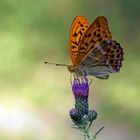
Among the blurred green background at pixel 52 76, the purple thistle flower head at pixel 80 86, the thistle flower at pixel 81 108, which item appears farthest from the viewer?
the blurred green background at pixel 52 76

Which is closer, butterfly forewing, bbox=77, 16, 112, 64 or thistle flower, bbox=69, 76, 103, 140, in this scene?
thistle flower, bbox=69, 76, 103, 140

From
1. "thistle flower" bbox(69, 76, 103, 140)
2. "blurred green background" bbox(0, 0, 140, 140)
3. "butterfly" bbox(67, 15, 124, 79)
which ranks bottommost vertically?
"thistle flower" bbox(69, 76, 103, 140)

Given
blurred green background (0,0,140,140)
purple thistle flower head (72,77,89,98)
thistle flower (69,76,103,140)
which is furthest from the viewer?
blurred green background (0,0,140,140)

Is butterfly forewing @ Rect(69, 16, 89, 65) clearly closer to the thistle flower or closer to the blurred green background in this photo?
the thistle flower

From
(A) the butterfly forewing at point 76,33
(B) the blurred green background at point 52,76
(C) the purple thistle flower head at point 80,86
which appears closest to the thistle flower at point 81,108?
(C) the purple thistle flower head at point 80,86

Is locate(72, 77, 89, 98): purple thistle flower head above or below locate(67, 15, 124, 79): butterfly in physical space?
below

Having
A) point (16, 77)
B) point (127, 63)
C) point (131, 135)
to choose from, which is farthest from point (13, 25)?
point (131, 135)

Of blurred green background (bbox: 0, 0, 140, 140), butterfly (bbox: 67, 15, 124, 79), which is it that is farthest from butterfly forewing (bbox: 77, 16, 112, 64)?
blurred green background (bbox: 0, 0, 140, 140)

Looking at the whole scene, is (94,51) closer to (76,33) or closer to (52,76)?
(76,33)

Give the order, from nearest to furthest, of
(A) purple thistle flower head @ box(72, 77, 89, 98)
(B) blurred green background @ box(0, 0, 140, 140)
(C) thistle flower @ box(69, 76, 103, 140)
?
(C) thistle flower @ box(69, 76, 103, 140)
(A) purple thistle flower head @ box(72, 77, 89, 98)
(B) blurred green background @ box(0, 0, 140, 140)

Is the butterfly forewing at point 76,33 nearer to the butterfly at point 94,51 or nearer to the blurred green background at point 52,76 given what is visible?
the butterfly at point 94,51
